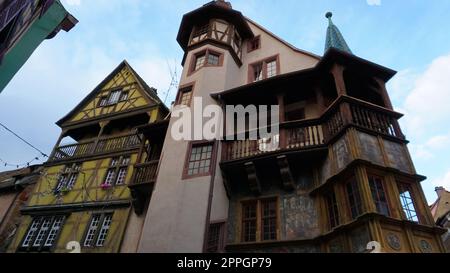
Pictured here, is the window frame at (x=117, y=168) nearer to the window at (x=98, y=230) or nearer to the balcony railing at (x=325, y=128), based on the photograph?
the window at (x=98, y=230)

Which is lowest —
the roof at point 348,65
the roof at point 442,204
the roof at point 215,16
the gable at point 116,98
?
the roof at point 348,65

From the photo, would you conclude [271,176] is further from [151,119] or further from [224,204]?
[151,119]

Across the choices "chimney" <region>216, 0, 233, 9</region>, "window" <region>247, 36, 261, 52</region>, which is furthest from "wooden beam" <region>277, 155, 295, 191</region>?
"chimney" <region>216, 0, 233, 9</region>

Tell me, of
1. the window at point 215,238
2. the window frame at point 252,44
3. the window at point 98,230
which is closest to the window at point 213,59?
the window frame at point 252,44

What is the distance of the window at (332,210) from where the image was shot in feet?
29.9

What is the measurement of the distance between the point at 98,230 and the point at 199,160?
6644mm

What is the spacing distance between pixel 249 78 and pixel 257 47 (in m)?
2.66

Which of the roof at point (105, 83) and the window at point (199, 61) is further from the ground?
the roof at point (105, 83)

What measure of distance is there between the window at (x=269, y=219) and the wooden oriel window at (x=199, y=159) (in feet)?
7.86

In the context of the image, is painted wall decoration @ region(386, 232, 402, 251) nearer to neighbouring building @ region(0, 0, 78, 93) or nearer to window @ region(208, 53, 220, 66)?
window @ region(208, 53, 220, 66)

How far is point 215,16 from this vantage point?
1753 cm

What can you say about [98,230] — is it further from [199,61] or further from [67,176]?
[199,61]
